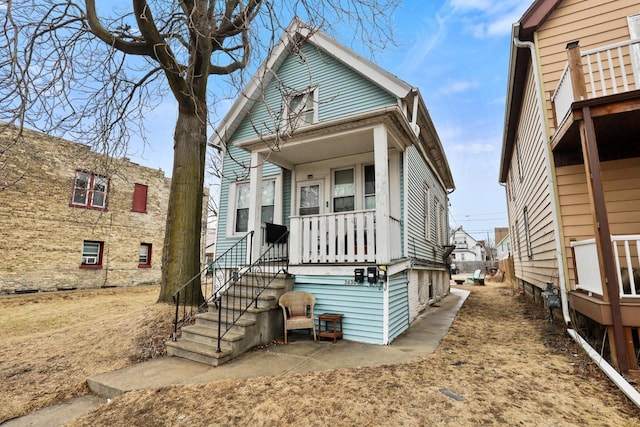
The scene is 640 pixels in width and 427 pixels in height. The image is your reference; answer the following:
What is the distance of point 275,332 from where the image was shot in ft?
18.9

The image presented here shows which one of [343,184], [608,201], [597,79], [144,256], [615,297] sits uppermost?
[597,79]

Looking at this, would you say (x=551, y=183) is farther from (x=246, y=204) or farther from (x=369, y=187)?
(x=246, y=204)

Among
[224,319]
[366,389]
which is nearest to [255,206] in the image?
[224,319]

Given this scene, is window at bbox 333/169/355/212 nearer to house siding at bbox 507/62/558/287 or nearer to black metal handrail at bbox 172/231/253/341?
black metal handrail at bbox 172/231/253/341

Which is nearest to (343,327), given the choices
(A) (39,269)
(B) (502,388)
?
(B) (502,388)

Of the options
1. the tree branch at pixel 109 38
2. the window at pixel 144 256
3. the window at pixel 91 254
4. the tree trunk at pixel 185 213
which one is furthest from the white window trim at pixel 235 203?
the window at pixel 144 256

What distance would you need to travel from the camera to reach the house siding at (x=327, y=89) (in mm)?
8023

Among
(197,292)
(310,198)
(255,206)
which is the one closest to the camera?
(197,292)

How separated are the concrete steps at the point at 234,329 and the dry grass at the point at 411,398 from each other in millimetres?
994

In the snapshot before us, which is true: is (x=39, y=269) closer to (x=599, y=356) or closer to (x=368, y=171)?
(x=368, y=171)

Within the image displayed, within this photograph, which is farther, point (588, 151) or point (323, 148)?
point (323, 148)

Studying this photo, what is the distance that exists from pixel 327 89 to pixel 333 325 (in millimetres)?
6239

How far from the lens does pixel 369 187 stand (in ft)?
25.4

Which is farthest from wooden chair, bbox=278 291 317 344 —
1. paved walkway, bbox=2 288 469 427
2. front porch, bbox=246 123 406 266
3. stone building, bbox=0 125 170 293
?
stone building, bbox=0 125 170 293
